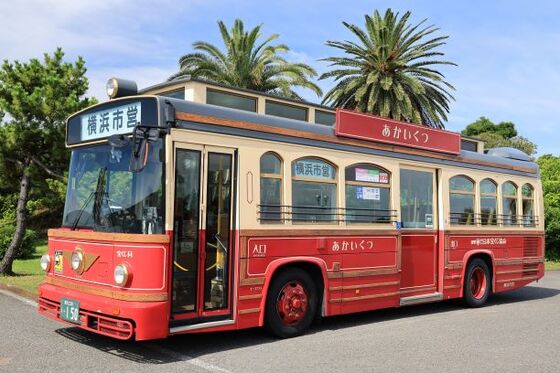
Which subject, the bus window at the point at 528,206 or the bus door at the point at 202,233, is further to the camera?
the bus window at the point at 528,206

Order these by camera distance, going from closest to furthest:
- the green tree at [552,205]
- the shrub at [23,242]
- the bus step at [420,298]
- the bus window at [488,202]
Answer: the bus step at [420,298]
the bus window at [488,202]
the shrub at [23,242]
the green tree at [552,205]

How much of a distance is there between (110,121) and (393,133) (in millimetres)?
4508

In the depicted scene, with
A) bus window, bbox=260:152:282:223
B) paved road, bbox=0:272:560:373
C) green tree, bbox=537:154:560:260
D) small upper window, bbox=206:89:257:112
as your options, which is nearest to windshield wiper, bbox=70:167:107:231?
paved road, bbox=0:272:560:373

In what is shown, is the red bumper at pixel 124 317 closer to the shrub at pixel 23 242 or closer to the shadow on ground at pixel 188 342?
the shadow on ground at pixel 188 342

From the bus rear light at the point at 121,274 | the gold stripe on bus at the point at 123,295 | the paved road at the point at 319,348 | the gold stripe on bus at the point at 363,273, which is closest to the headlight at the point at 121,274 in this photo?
the bus rear light at the point at 121,274

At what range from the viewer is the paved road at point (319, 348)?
20.8ft

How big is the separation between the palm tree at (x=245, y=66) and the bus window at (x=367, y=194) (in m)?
15.4

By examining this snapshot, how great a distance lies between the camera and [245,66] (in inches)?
945

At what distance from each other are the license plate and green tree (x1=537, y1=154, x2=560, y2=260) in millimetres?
21322

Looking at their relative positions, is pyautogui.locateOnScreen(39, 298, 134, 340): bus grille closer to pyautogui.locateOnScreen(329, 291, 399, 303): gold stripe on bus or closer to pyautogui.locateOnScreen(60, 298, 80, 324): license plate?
pyautogui.locateOnScreen(60, 298, 80, 324): license plate

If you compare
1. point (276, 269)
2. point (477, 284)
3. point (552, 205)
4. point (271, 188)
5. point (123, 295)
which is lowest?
point (477, 284)

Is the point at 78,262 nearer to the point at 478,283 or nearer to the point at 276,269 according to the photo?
the point at 276,269

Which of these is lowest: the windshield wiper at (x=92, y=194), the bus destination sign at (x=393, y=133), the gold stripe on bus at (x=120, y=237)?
the gold stripe on bus at (x=120, y=237)

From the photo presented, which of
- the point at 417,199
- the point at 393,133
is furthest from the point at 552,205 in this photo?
the point at 393,133
